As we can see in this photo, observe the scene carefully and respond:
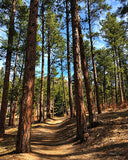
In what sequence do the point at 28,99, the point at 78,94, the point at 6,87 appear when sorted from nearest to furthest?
the point at 28,99 → the point at 78,94 → the point at 6,87

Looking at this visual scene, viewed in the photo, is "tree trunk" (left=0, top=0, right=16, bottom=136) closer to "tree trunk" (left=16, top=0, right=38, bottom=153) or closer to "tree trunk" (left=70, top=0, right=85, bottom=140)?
"tree trunk" (left=16, top=0, right=38, bottom=153)

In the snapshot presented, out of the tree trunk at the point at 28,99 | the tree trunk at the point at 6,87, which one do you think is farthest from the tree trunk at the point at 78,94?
the tree trunk at the point at 6,87

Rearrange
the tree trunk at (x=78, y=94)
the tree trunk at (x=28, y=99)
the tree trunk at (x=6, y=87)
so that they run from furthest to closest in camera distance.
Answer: the tree trunk at (x=6, y=87)
the tree trunk at (x=78, y=94)
the tree trunk at (x=28, y=99)

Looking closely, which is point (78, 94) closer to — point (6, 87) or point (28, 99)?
point (28, 99)

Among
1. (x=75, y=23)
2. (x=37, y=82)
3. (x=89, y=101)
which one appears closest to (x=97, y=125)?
(x=89, y=101)

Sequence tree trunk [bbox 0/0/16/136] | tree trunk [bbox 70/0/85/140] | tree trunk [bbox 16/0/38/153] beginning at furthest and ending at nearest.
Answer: tree trunk [bbox 0/0/16/136], tree trunk [bbox 70/0/85/140], tree trunk [bbox 16/0/38/153]

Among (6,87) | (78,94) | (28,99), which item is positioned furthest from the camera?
(6,87)

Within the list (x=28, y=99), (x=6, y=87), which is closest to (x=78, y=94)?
(x=28, y=99)

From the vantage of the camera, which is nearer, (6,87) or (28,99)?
(28,99)

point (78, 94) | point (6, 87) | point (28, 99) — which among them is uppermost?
point (6, 87)

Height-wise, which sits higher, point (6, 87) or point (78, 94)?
point (6, 87)

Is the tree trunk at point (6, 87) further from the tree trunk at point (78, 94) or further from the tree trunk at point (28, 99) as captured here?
the tree trunk at point (78, 94)

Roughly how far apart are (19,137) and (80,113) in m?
3.29

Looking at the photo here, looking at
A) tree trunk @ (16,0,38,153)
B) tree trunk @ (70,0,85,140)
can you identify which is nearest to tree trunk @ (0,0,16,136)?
tree trunk @ (16,0,38,153)
